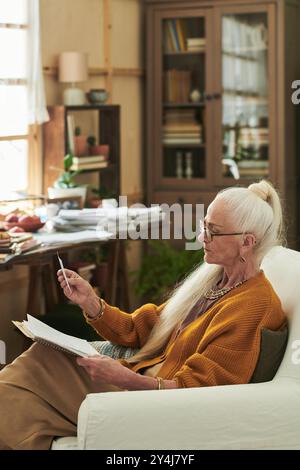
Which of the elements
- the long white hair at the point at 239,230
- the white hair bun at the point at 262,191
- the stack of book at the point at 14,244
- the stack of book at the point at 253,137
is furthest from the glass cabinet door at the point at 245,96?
the white hair bun at the point at 262,191

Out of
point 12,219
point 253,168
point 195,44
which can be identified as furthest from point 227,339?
point 195,44

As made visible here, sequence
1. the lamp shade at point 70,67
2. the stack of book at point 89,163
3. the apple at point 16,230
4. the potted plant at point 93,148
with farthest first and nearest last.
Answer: the potted plant at point 93,148
the lamp shade at point 70,67
the stack of book at point 89,163
the apple at point 16,230

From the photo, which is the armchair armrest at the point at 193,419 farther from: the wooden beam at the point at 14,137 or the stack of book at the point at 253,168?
the stack of book at the point at 253,168

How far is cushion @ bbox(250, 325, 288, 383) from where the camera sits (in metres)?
2.51

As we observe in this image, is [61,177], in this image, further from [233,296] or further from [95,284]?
[233,296]

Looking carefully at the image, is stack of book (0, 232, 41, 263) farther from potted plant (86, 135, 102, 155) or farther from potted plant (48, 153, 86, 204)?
potted plant (86, 135, 102, 155)

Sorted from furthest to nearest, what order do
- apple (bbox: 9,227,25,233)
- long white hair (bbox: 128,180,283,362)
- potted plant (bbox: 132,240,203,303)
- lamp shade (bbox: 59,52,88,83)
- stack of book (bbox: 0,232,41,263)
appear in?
1. potted plant (bbox: 132,240,203,303)
2. lamp shade (bbox: 59,52,88,83)
3. apple (bbox: 9,227,25,233)
4. stack of book (bbox: 0,232,41,263)
5. long white hair (bbox: 128,180,283,362)

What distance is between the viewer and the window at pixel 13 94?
4.73 m

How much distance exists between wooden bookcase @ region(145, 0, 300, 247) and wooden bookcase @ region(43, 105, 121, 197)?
0.65m

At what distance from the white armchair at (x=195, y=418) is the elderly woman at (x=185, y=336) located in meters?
0.11

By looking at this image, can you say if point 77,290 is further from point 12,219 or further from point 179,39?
point 179,39

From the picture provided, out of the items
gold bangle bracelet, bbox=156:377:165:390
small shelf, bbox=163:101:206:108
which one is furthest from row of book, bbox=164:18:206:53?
gold bangle bracelet, bbox=156:377:165:390

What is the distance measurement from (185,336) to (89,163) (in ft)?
8.40
